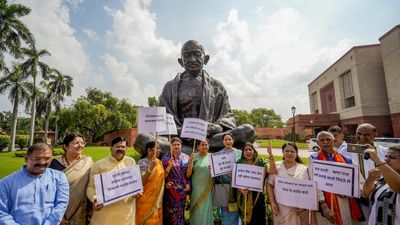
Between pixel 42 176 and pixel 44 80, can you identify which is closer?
pixel 42 176

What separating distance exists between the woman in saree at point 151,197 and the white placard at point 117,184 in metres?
0.25

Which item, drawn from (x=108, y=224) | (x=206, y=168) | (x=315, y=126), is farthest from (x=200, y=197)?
(x=315, y=126)

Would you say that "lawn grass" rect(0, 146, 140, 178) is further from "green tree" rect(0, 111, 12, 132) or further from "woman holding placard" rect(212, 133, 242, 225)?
A: "green tree" rect(0, 111, 12, 132)

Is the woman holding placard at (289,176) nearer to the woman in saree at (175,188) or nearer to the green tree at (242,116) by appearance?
the woman in saree at (175,188)

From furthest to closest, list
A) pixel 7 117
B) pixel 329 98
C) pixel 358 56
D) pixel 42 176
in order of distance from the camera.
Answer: pixel 7 117 < pixel 329 98 < pixel 358 56 < pixel 42 176

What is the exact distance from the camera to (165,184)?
3.66m

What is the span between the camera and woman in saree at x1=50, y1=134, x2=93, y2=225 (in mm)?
3051

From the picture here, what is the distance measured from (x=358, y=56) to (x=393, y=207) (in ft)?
98.7

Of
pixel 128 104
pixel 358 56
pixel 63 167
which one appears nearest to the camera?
pixel 63 167

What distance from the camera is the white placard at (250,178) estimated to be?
11.1 ft

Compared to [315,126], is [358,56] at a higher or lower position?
higher

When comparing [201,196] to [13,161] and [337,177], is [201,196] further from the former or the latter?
[13,161]

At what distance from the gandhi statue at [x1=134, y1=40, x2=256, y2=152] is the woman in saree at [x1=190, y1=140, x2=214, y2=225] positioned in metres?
2.82

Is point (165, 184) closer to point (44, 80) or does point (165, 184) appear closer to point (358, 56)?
point (358, 56)
